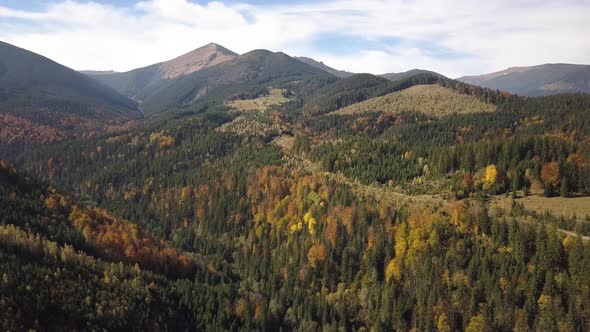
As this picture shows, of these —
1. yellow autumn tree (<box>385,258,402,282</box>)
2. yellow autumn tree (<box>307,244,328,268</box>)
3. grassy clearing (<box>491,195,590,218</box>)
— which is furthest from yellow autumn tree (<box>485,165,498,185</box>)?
yellow autumn tree (<box>307,244,328,268</box>)

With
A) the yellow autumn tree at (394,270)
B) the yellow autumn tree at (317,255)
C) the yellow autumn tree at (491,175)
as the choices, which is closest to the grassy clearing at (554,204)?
the yellow autumn tree at (491,175)

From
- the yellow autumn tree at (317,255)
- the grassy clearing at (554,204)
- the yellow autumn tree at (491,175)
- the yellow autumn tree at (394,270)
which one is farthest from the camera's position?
the yellow autumn tree at (491,175)

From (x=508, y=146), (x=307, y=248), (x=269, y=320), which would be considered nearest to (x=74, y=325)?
(x=269, y=320)

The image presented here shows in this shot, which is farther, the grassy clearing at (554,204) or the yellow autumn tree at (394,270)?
the yellow autumn tree at (394,270)

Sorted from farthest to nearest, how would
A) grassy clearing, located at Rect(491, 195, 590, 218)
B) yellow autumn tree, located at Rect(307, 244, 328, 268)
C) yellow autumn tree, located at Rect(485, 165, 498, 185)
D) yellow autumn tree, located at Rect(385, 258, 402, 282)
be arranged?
yellow autumn tree, located at Rect(485, 165, 498, 185) → yellow autumn tree, located at Rect(307, 244, 328, 268) → yellow autumn tree, located at Rect(385, 258, 402, 282) → grassy clearing, located at Rect(491, 195, 590, 218)

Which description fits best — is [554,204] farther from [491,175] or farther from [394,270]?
[394,270]

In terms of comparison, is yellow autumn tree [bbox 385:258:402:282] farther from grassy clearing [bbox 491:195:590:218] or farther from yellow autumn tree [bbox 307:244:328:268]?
grassy clearing [bbox 491:195:590:218]

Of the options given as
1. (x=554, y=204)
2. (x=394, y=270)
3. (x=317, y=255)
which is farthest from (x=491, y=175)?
(x=317, y=255)

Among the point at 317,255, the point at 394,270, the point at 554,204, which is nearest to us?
the point at 394,270

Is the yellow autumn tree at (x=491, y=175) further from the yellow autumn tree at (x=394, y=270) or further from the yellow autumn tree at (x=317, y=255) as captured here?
the yellow autumn tree at (x=317, y=255)

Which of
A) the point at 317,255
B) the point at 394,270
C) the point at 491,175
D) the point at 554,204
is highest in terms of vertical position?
the point at 491,175

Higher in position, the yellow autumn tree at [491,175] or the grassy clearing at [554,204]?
the yellow autumn tree at [491,175]

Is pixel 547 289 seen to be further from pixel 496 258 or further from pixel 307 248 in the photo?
pixel 307 248
